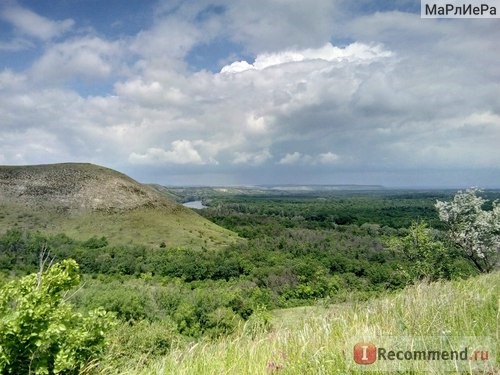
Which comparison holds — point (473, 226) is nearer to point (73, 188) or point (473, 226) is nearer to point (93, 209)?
point (93, 209)

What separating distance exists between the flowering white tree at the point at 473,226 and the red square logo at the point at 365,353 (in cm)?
3419

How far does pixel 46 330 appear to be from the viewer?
6.96m

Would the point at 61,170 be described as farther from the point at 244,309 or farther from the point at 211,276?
the point at 244,309

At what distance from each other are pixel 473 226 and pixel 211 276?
190 ft

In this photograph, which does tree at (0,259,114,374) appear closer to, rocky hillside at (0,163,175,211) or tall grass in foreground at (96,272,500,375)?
tall grass in foreground at (96,272,500,375)

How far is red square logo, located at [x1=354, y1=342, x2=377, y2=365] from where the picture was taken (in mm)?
4086

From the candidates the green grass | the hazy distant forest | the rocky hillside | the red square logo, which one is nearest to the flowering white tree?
the hazy distant forest

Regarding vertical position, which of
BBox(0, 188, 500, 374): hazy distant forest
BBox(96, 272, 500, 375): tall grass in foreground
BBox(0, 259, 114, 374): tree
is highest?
BBox(96, 272, 500, 375): tall grass in foreground

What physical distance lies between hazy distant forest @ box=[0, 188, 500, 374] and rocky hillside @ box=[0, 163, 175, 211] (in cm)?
1528

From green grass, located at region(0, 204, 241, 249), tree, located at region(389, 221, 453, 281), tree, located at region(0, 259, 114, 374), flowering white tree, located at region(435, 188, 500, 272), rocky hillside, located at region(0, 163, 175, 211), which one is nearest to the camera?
tree, located at region(0, 259, 114, 374)

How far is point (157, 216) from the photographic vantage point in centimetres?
10944

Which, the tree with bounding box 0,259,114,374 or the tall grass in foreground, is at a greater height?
the tall grass in foreground

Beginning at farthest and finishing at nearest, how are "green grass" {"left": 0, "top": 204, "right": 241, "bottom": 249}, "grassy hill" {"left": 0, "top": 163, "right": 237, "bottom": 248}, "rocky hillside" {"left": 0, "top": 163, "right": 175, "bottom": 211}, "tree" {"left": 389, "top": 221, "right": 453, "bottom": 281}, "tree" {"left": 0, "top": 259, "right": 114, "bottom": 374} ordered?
"rocky hillside" {"left": 0, "top": 163, "right": 175, "bottom": 211}
"grassy hill" {"left": 0, "top": 163, "right": 237, "bottom": 248}
"green grass" {"left": 0, "top": 204, "right": 241, "bottom": 249}
"tree" {"left": 389, "top": 221, "right": 453, "bottom": 281}
"tree" {"left": 0, "top": 259, "right": 114, "bottom": 374}

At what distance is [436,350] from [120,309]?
4056cm
